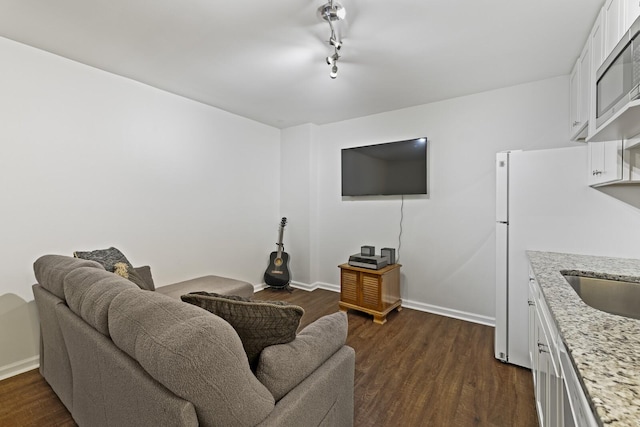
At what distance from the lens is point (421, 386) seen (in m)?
2.04

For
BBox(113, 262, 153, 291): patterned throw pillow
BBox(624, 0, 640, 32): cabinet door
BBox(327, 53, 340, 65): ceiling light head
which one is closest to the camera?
BBox(624, 0, 640, 32): cabinet door

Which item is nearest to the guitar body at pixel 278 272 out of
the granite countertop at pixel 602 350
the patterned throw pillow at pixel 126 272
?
the patterned throw pillow at pixel 126 272

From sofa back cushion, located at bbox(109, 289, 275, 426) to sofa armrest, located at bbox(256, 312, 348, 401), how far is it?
6 cm

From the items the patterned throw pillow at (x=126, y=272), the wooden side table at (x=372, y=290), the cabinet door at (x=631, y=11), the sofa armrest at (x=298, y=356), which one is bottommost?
the wooden side table at (x=372, y=290)

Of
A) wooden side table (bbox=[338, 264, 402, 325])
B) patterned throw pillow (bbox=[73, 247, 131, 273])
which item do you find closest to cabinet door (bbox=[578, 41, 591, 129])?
wooden side table (bbox=[338, 264, 402, 325])

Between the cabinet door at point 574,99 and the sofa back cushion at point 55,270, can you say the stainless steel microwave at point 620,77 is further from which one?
the sofa back cushion at point 55,270

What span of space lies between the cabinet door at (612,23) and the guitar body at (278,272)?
379 cm

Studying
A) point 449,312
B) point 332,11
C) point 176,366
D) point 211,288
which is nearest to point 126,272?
point 211,288

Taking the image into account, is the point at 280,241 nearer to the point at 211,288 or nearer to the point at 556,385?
the point at 211,288

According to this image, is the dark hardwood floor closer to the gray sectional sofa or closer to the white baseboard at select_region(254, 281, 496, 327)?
the white baseboard at select_region(254, 281, 496, 327)

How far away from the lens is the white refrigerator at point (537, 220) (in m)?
1.98

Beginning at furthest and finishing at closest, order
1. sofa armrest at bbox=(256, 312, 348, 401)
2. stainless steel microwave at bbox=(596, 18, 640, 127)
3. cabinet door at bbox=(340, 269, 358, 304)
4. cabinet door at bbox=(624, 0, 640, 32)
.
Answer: cabinet door at bbox=(340, 269, 358, 304) < cabinet door at bbox=(624, 0, 640, 32) < stainless steel microwave at bbox=(596, 18, 640, 127) < sofa armrest at bbox=(256, 312, 348, 401)

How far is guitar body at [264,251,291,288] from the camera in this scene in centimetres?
418

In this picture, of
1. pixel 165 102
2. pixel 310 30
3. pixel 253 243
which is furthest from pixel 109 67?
pixel 253 243
